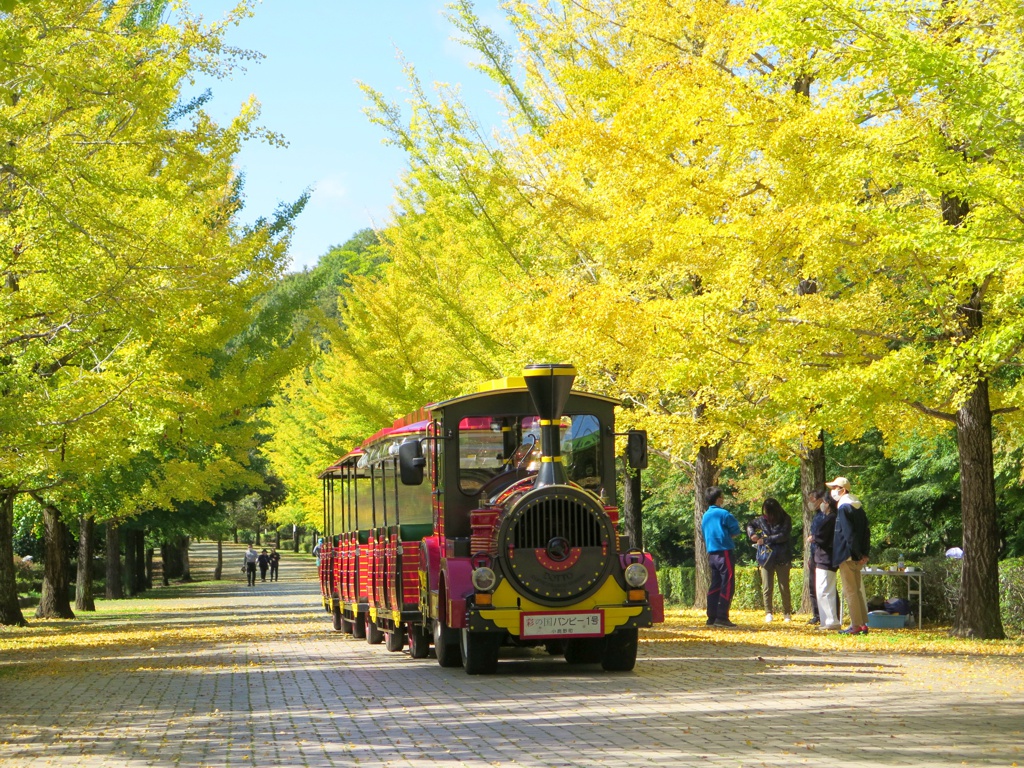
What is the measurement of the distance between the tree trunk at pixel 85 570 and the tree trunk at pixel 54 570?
5.07 metres

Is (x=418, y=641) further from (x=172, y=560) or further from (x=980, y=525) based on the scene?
(x=172, y=560)

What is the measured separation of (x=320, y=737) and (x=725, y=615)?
11.1 meters

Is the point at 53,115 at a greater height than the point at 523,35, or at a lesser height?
lesser

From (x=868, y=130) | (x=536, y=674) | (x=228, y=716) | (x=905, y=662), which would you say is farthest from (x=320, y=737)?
(x=868, y=130)

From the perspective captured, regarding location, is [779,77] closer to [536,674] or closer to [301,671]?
[536,674]

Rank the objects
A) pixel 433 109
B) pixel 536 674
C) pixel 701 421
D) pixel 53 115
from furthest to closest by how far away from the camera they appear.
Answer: pixel 433 109
pixel 701 421
pixel 53 115
pixel 536 674

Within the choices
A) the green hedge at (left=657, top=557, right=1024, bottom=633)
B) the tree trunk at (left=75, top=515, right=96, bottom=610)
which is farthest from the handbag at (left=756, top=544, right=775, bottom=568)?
the tree trunk at (left=75, top=515, right=96, bottom=610)

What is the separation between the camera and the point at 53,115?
51.2 feet

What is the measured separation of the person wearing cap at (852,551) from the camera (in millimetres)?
16250

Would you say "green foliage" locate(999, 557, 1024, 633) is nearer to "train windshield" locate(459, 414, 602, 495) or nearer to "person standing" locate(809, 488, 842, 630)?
"person standing" locate(809, 488, 842, 630)

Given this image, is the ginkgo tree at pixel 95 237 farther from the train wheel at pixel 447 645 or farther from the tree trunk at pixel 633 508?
the tree trunk at pixel 633 508

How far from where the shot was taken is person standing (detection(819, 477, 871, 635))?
16250 millimetres

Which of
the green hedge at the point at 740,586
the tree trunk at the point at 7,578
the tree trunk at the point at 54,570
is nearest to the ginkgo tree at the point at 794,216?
the green hedge at the point at 740,586

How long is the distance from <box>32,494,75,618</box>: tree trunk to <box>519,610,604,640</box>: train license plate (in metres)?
18.9
